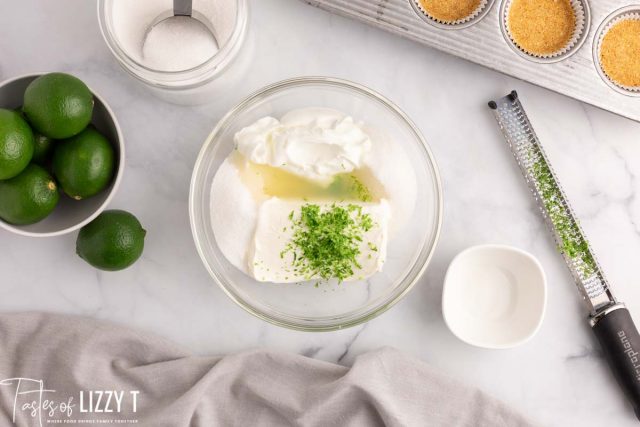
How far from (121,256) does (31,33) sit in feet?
2.32

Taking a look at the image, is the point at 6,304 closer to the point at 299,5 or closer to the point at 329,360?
the point at 329,360

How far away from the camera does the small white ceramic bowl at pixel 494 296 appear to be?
5.27 feet

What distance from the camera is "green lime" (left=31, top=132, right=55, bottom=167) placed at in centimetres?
141

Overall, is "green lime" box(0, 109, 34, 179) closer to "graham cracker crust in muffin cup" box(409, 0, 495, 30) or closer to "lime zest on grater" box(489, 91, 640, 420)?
"graham cracker crust in muffin cup" box(409, 0, 495, 30)

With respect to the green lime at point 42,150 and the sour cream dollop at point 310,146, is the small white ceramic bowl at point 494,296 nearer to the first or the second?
the sour cream dollop at point 310,146

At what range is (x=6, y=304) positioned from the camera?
1.68 meters

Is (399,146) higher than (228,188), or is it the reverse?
(399,146)

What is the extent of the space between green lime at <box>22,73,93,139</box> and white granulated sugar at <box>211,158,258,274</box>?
0.36 metres

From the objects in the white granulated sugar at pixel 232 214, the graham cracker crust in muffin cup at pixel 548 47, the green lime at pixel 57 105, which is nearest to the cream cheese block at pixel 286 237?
the white granulated sugar at pixel 232 214

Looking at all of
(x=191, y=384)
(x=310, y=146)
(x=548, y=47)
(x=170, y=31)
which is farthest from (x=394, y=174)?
(x=191, y=384)

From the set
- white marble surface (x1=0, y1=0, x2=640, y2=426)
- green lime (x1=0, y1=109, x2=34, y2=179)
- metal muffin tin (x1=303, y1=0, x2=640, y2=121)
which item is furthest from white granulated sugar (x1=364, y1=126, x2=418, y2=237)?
green lime (x1=0, y1=109, x2=34, y2=179)

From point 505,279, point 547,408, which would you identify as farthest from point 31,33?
point 547,408

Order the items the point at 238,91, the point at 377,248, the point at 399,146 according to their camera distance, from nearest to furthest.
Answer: the point at 377,248 < the point at 399,146 < the point at 238,91

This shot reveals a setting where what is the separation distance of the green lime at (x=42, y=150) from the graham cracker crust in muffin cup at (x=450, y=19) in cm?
99
